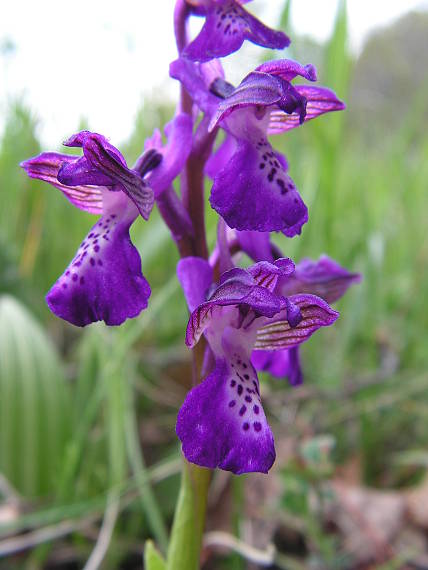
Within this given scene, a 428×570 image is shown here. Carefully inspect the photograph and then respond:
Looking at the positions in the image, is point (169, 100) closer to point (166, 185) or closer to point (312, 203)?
point (312, 203)

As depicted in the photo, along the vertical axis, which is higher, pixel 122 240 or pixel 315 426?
pixel 122 240

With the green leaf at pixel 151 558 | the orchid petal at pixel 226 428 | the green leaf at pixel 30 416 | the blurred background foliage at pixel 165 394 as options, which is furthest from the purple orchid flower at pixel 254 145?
the green leaf at pixel 30 416

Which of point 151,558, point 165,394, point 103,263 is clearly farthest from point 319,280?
point 165,394

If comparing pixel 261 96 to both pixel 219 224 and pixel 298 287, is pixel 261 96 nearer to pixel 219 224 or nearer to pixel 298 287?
pixel 219 224

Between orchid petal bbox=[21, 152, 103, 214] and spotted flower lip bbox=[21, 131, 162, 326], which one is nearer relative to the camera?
spotted flower lip bbox=[21, 131, 162, 326]

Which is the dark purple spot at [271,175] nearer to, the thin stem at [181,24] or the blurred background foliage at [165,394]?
the thin stem at [181,24]

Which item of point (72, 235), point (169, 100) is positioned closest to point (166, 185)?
point (72, 235)

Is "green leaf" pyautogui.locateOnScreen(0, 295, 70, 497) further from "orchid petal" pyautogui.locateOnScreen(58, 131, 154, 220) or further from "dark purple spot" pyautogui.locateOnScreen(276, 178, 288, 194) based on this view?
"dark purple spot" pyautogui.locateOnScreen(276, 178, 288, 194)

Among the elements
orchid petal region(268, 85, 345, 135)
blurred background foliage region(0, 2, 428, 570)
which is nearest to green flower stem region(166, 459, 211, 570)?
blurred background foliage region(0, 2, 428, 570)
